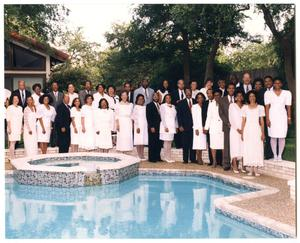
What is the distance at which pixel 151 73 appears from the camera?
18.3 metres

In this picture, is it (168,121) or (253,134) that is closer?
(253,134)

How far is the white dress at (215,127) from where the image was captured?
10.2 meters

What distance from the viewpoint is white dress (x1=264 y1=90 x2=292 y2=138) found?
31.1ft

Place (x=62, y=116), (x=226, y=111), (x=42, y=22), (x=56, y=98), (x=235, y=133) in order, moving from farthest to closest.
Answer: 1. (x=42, y=22)
2. (x=56, y=98)
3. (x=62, y=116)
4. (x=226, y=111)
5. (x=235, y=133)

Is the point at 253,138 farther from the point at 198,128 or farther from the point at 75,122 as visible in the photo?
the point at 75,122

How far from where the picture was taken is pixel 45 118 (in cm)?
1152

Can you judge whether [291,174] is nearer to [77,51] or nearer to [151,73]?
[151,73]

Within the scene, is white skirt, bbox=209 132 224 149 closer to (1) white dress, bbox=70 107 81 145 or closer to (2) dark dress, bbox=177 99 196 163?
(2) dark dress, bbox=177 99 196 163

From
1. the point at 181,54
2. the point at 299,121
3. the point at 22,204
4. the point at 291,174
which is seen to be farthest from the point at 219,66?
the point at 299,121

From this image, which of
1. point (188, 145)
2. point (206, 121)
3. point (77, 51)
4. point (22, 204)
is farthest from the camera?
point (77, 51)

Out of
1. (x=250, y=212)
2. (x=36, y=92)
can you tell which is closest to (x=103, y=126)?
(x=36, y=92)

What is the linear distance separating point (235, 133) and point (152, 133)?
2.45 meters

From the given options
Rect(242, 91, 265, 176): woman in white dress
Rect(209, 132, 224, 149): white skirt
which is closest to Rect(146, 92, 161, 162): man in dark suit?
Rect(209, 132, 224, 149): white skirt

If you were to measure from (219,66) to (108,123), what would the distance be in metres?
7.61
